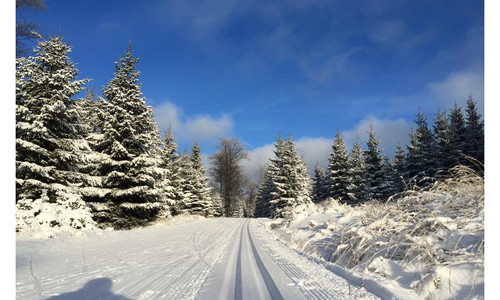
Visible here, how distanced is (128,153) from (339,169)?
26203 mm

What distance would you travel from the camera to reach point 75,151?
11.6m

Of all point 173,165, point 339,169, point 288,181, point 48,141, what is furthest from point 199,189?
point 48,141

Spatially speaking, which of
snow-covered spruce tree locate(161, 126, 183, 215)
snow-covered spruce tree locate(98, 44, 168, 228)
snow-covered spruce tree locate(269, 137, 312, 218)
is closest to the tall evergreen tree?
snow-covered spruce tree locate(98, 44, 168, 228)

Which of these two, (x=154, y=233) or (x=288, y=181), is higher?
(x=288, y=181)

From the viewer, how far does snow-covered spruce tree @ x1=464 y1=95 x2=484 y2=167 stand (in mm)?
26228

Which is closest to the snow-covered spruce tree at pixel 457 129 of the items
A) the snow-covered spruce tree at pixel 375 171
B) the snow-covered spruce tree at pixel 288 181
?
the snow-covered spruce tree at pixel 375 171

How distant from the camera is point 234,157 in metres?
39.1

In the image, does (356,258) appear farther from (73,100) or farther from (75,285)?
(73,100)

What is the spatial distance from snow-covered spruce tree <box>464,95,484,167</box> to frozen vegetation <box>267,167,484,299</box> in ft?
88.5

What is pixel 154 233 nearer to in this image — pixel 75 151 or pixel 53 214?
pixel 53 214

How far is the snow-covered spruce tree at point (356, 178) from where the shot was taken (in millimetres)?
30156

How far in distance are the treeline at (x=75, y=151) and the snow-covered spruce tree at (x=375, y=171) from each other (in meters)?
23.2

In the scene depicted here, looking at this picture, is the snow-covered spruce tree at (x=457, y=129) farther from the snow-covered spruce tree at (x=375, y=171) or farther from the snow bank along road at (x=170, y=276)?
the snow bank along road at (x=170, y=276)

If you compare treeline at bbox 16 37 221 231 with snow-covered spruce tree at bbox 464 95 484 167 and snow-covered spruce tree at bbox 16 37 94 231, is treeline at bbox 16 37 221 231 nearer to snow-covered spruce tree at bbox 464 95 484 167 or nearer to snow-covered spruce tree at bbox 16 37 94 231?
snow-covered spruce tree at bbox 16 37 94 231
